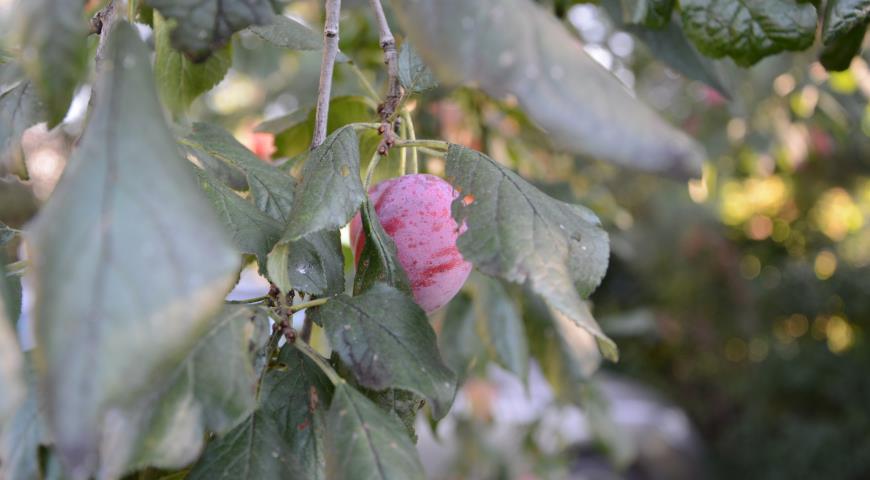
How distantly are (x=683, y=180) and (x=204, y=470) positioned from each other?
33 centimetres

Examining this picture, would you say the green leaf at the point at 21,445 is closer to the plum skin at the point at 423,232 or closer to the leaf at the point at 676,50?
the plum skin at the point at 423,232

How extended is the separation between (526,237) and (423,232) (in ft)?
0.48

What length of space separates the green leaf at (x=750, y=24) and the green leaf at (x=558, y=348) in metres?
0.68

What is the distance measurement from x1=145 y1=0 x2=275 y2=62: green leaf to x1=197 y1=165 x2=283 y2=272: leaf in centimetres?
13

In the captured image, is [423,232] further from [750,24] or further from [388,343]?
[750,24]

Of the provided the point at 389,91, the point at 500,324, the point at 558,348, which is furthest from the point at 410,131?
the point at 558,348

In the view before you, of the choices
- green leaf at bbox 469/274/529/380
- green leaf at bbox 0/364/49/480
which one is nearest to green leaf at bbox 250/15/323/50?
green leaf at bbox 0/364/49/480

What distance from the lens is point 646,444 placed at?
425 cm

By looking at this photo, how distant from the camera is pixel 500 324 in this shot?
1201 millimetres

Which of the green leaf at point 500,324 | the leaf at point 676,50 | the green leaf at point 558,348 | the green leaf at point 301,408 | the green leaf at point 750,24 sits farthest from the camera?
the green leaf at point 558,348

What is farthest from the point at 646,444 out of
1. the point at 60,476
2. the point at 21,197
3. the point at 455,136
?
the point at 60,476

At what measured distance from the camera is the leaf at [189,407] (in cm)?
41

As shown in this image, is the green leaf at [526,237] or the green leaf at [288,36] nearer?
the green leaf at [526,237]

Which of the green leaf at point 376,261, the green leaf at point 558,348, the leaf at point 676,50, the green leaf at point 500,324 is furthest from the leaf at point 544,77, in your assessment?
the green leaf at point 558,348
